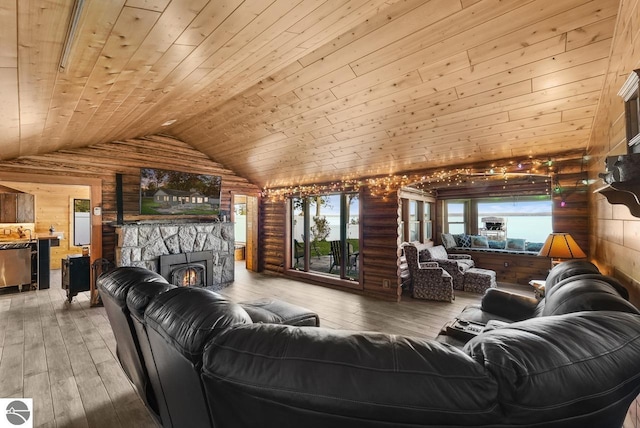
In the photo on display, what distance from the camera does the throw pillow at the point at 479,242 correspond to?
6.89 m

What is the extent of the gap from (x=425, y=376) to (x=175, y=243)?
5.78m

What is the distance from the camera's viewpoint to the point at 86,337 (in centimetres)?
340

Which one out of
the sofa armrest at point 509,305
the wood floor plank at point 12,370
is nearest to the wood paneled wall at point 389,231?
the sofa armrest at point 509,305

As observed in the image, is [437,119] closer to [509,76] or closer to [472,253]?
[509,76]

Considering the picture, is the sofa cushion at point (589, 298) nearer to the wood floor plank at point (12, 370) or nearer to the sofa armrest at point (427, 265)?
the sofa armrest at point (427, 265)

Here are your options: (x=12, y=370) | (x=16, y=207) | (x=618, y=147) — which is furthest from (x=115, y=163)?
(x=618, y=147)

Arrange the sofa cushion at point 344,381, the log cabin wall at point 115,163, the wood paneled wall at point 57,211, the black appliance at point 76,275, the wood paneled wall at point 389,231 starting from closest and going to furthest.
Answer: the sofa cushion at point 344,381 < the wood paneled wall at point 389,231 < the log cabin wall at point 115,163 < the black appliance at point 76,275 < the wood paneled wall at point 57,211

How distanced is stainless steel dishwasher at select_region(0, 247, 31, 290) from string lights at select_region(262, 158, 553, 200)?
196 inches

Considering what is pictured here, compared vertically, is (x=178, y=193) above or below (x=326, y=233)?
above

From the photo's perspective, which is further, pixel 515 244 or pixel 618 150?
pixel 515 244

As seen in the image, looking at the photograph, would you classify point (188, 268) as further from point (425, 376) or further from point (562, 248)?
point (562, 248)

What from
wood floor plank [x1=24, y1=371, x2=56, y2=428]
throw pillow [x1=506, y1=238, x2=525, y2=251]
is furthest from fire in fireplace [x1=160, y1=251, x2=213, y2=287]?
throw pillow [x1=506, y1=238, x2=525, y2=251]

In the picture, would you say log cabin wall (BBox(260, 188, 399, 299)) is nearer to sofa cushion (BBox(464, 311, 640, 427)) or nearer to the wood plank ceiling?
the wood plank ceiling

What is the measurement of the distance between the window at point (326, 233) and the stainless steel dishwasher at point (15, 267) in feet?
17.6
